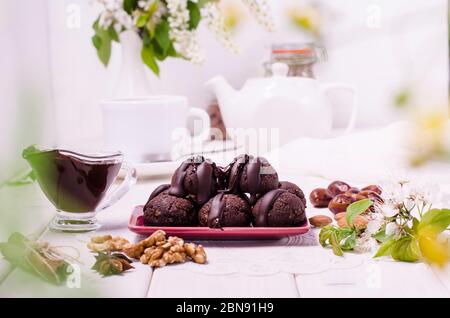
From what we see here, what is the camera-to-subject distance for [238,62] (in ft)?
4.51

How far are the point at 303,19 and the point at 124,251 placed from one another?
0.90 meters

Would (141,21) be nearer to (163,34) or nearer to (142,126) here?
(163,34)

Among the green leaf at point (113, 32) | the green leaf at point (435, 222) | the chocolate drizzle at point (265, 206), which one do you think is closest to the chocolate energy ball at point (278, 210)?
the chocolate drizzle at point (265, 206)

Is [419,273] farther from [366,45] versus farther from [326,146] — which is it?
[366,45]

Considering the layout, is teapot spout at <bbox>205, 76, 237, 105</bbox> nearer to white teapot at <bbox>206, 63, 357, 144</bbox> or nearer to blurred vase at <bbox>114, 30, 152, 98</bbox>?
white teapot at <bbox>206, 63, 357, 144</bbox>

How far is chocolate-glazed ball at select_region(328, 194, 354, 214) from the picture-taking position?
2.12 ft

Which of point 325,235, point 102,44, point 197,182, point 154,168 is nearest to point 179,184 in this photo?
point 197,182

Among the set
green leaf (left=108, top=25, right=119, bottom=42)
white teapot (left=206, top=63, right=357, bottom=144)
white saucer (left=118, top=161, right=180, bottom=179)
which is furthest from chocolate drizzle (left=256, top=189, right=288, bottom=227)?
green leaf (left=108, top=25, right=119, bottom=42)

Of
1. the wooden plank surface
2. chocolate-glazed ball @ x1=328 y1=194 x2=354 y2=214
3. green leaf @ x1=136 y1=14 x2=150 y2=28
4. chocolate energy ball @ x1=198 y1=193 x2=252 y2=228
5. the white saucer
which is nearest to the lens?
the wooden plank surface

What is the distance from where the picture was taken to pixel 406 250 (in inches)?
19.0

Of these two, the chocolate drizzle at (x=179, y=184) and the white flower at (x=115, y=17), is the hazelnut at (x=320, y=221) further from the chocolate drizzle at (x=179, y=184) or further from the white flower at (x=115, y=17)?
the white flower at (x=115, y=17)

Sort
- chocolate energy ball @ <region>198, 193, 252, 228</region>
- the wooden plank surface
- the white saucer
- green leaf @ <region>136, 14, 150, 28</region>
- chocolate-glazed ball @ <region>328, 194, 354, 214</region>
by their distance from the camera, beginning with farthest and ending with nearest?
green leaf @ <region>136, 14, 150, 28</region>
the white saucer
chocolate-glazed ball @ <region>328, 194, 354, 214</region>
chocolate energy ball @ <region>198, 193, 252, 228</region>
the wooden plank surface

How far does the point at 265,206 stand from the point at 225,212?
0.04 m

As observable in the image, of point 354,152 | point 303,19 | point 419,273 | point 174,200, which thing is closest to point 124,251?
point 174,200
